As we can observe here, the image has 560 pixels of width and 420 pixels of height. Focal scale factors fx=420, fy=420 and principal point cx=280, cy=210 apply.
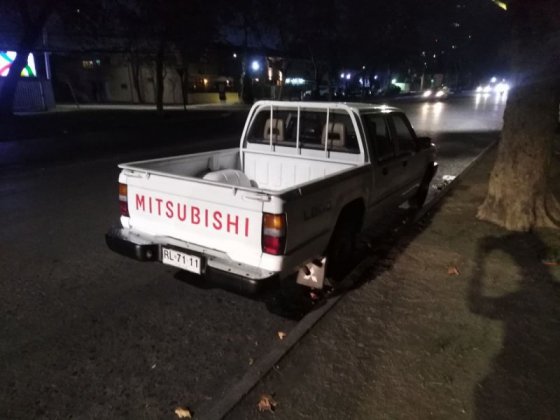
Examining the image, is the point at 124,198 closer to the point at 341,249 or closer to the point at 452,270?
the point at 341,249

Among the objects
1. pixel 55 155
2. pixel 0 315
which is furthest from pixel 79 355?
pixel 55 155

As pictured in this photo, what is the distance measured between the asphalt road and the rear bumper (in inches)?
20.0

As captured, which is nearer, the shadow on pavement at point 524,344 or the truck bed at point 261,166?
the shadow on pavement at point 524,344

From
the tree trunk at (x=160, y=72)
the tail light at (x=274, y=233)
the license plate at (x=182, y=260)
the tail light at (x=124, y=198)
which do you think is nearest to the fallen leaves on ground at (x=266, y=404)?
the tail light at (x=274, y=233)

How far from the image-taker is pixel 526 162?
18.7 ft

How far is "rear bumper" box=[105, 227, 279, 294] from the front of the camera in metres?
3.28

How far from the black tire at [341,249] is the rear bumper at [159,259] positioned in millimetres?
1130

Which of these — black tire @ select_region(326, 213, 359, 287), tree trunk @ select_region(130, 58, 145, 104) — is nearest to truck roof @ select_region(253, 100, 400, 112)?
black tire @ select_region(326, 213, 359, 287)

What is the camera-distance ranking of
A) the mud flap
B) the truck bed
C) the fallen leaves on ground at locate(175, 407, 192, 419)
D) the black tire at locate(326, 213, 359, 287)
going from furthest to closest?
the truck bed, the black tire at locate(326, 213, 359, 287), the mud flap, the fallen leaves on ground at locate(175, 407, 192, 419)

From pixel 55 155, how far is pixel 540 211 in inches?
457

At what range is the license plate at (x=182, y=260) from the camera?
3.55 meters

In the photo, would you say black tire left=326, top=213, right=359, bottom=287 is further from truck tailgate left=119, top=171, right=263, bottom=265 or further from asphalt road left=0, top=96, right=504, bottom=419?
truck tailgate left=119, top=171, right=263, bottom=265

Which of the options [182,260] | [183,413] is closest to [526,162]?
[182,260]

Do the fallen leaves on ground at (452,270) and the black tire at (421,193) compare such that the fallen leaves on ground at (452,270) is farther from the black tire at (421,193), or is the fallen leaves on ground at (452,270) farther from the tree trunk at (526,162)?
the black tire at (421,193)
